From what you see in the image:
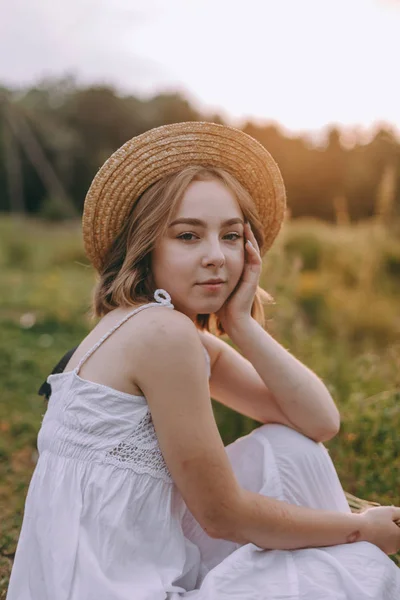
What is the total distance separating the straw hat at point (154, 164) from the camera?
1.90 meters

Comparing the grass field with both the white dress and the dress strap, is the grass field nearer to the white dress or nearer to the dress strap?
the white dress

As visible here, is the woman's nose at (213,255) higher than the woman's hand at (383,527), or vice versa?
the woman's nose at (213,255)

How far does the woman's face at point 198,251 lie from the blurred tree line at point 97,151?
12754mm

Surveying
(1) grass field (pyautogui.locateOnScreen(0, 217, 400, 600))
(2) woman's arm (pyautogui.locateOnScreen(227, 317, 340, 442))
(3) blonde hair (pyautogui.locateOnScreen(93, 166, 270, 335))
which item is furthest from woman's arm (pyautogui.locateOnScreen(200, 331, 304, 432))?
(1) grass field (pyautogui.locateOnScreen(0, 217, 400, 600))

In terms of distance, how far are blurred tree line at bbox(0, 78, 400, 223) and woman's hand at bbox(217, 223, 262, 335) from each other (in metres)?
12.6

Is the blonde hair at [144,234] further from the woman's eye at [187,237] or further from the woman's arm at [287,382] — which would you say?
the woman's arm at [287,382]

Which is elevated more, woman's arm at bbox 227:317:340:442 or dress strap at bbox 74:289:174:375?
dress strap at bbox 74:289:174:375

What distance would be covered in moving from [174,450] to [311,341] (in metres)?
2.50

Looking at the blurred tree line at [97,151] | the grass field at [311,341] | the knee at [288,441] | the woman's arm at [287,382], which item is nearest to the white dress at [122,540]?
the knee at [288,441]

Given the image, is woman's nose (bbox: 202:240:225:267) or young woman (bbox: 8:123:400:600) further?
woman's nose (bbox: 202:240:225:267)

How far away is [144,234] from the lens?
183 cm

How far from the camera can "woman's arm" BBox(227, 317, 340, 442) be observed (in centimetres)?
207

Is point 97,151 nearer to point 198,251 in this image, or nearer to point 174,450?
point 198,251

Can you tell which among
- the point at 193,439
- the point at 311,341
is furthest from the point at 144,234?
the point at 311,341
